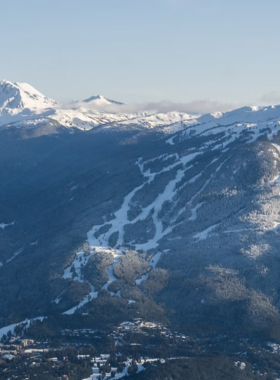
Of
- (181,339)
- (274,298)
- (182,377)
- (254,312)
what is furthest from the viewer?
(274,298)

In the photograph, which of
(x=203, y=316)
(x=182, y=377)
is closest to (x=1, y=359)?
(x=182, y=377)

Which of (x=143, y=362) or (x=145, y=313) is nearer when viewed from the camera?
(x=143, y=362)

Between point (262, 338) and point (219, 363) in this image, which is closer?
point (219, 363)

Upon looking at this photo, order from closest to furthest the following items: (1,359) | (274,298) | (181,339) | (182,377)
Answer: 1. (182,377)
2. (1,359)
3. (181,339)
4. (274,298)

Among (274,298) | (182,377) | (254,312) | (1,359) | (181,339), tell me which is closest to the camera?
(182,377)

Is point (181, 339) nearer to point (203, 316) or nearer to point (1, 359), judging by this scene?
point (203, 316)

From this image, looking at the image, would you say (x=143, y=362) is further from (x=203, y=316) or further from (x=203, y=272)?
(x=203, y=272)

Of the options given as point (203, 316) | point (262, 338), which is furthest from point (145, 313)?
point (262, 338)

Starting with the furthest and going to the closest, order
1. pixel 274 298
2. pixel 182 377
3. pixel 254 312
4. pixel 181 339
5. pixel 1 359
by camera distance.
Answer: pixel 274 298
pixel 254 312
pixel 181 339
pixel 1 359
pixel 182 377
